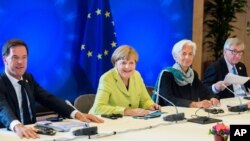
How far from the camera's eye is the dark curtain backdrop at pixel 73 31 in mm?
4316

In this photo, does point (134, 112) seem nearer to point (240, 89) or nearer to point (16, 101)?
point (16, 101)

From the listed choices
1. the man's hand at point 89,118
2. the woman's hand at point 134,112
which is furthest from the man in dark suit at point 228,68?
the man's hand at point 89,118

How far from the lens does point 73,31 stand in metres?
4.76

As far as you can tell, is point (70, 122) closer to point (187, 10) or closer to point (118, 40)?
point (118, 40)

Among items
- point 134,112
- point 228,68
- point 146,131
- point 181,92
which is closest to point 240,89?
point 228,68

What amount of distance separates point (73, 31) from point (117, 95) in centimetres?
149

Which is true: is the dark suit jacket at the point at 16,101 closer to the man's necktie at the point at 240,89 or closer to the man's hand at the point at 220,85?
the man's hand at the point at 220,85

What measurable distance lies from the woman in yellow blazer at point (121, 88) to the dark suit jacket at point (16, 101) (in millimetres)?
309

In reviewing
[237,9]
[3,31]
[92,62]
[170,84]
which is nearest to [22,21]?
[3,31]

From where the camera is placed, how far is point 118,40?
514cm

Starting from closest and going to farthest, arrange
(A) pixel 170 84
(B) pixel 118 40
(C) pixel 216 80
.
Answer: (A) pixel 170 84 → (C) pixel 216 80 → (B) pixel 118 40

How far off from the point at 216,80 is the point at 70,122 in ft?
7.15

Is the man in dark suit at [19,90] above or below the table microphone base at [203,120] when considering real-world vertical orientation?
above

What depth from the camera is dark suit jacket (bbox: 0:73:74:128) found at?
279 centimetres
